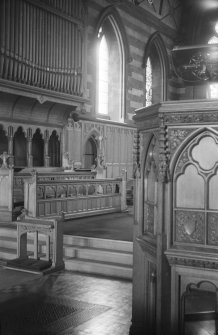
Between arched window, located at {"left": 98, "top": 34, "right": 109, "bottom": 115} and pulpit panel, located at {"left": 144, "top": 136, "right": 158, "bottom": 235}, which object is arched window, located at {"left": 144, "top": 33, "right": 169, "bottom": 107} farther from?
pulpit panel, located at {"left": 144, "top": 136, "right": 158, "bottom": 235}

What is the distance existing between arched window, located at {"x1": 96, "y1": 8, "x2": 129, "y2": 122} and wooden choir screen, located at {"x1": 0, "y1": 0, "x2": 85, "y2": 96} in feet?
8.45

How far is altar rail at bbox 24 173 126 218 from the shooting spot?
27.1 ft

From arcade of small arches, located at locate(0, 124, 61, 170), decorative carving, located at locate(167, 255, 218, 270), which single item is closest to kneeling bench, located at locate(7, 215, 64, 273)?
decorative carving, located at locate(167, 255, 218, 270)

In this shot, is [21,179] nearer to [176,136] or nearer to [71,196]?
[71,196]

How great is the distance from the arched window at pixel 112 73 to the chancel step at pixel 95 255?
798cm

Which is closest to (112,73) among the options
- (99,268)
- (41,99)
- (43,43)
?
(43,43)

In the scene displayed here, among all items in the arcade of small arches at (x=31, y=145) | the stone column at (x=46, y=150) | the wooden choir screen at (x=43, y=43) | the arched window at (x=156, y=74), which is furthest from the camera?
the arched window at (x=156, y=74)

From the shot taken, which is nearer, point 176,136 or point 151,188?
point 176,136

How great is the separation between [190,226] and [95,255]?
11.7ft

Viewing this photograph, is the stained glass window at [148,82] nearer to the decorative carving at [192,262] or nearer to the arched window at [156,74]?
the arched window at [156,74]

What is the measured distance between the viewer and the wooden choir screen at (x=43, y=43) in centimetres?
1007

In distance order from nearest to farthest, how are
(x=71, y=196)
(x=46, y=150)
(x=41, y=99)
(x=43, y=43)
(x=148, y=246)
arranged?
(x=148, y=246), (x=71, y=196), (x=41, y=99), (x=43, y=43), (x=46, y=150)

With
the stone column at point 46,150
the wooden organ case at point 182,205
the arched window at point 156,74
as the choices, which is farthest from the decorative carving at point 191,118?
the arched window at point 156,74

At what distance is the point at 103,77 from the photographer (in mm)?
14648
